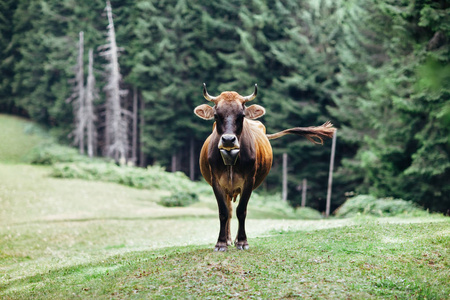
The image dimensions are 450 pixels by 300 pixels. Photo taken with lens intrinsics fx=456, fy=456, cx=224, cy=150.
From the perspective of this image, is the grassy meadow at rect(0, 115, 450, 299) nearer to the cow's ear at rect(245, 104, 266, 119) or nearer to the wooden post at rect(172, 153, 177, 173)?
the cow's ear at rect(245, 104, 266, 119)

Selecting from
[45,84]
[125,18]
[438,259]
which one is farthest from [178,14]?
[438,259]

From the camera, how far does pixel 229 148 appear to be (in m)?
7.10

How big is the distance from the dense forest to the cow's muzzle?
9995 millimetres

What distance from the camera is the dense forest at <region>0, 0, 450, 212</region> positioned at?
56.2ft

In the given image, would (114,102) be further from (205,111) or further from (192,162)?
(205,111)

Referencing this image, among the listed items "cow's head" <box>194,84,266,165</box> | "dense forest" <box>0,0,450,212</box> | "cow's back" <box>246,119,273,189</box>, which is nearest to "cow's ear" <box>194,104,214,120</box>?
"cow's head" <box>194,84,266,165</box>

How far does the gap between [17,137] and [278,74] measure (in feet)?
88.7

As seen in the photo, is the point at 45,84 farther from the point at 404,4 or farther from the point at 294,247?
the point at 294,247

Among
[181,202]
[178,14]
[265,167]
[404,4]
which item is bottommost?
[181,202]

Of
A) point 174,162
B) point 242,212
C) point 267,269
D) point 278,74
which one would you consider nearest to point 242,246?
point 242,212

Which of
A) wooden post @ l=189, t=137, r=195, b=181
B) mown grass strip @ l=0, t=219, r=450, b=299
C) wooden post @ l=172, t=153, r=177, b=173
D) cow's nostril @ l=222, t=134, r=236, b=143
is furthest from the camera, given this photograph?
wooden post @ l=172, t=153, r=177, b=173

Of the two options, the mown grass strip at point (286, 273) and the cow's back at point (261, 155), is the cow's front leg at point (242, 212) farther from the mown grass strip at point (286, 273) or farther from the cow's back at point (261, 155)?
the cow's back at point (261, 155)

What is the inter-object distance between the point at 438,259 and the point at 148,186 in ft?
67.4

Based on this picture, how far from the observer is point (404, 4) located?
54.7 ft
